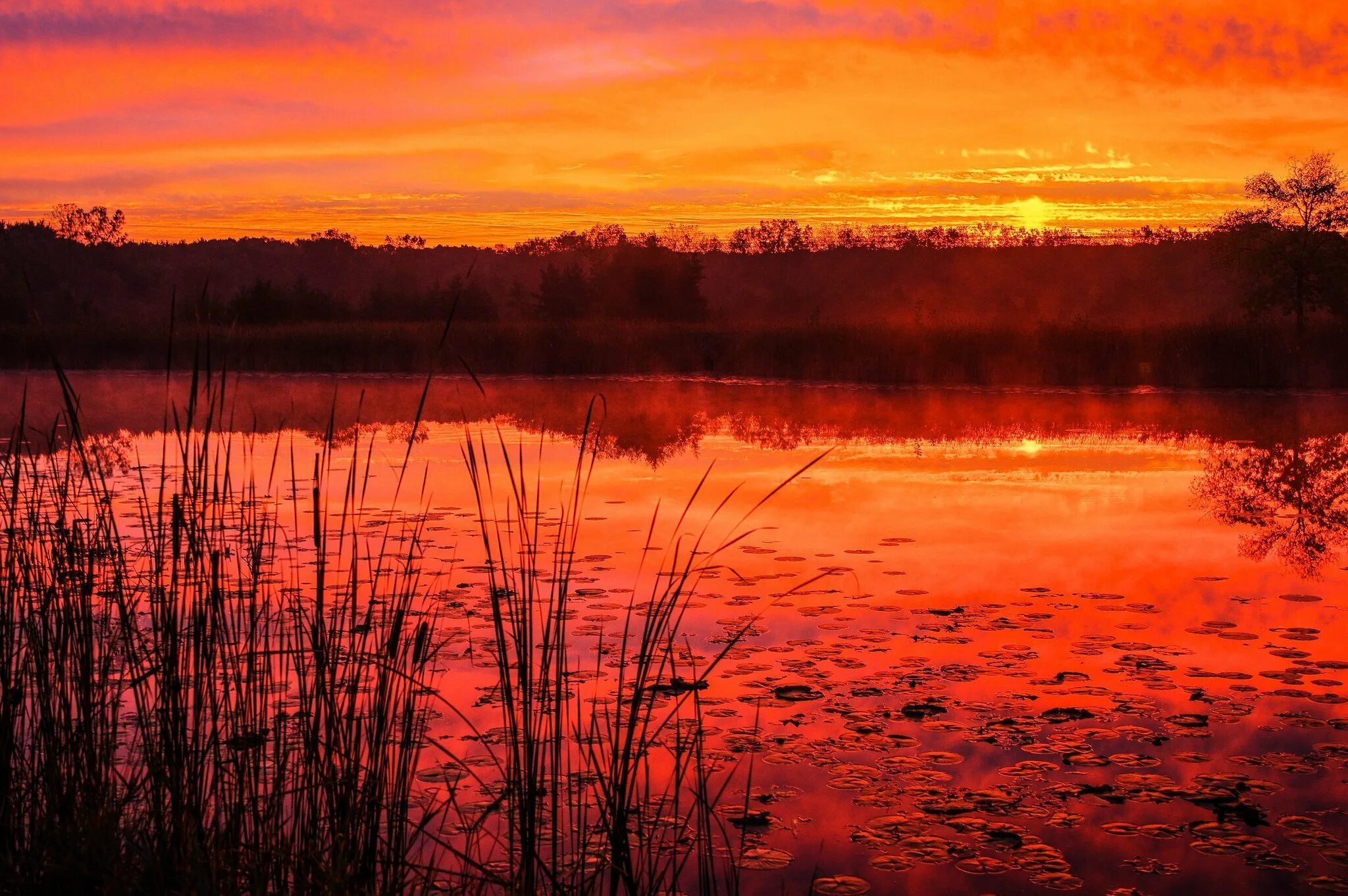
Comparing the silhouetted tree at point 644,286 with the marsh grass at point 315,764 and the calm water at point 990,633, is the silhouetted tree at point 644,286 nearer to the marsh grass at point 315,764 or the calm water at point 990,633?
the calm water at point 990,633

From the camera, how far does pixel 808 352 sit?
2512cm

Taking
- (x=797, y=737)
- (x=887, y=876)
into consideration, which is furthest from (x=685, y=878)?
(x=797, y=737)

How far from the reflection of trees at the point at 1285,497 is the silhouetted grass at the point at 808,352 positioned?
8.21 m

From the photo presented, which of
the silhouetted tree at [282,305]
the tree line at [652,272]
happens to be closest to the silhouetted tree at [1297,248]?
the tree line at [652,272]

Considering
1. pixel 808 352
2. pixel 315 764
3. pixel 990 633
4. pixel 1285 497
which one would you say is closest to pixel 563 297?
pixel 808 352

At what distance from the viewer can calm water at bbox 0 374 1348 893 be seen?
3875 millimetres

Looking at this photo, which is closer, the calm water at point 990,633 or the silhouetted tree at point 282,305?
the calm water at point 990,633

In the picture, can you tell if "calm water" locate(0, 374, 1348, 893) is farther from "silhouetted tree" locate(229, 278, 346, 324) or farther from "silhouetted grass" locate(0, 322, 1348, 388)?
"silhouetted tree" locate(229, 278, 346, 324)

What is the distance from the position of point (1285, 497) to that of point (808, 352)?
14971 millimetres

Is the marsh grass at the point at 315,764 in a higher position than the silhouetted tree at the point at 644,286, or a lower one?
lower

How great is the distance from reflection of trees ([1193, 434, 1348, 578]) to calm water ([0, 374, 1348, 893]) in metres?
0.05

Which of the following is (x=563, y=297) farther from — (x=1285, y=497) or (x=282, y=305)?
(x=1285, y=497)

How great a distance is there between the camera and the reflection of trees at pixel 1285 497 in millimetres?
8578

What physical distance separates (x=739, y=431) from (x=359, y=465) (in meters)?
5.13
